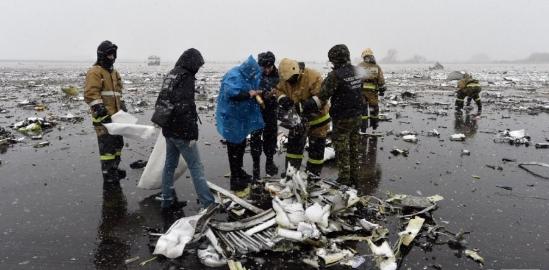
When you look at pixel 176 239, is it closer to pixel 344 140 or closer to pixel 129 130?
pixel 129 130

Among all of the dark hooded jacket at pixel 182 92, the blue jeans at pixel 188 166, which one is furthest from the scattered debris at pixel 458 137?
the dark hooded jacket at pixel 182 92

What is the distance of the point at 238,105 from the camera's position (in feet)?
17.6

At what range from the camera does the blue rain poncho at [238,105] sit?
5.23m

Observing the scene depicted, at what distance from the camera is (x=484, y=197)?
563 cm

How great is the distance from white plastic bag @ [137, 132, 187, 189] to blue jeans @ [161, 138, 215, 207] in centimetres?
28

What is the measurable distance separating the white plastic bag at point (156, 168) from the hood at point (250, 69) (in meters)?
1.40

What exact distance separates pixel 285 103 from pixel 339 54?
1.00 metres

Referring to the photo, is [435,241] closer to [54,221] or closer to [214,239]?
[214,239]

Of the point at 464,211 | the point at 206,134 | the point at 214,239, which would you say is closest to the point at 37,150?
the point at 206,134

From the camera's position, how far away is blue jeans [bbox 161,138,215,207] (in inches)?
186

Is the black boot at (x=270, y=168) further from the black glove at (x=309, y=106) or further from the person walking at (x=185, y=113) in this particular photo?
the person walking at (x=185, y=113)

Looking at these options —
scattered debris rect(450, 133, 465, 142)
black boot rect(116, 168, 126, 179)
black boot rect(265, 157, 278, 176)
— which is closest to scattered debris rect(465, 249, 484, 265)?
black boot rect(265, 157, 278, 176)

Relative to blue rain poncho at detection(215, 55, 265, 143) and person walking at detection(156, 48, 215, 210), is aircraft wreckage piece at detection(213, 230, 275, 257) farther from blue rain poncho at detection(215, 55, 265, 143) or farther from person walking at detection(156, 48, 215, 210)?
blue rain poncho at detection(215, 55, 265, 143)

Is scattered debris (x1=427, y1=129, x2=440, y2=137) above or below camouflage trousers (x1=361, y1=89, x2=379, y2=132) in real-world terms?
below
